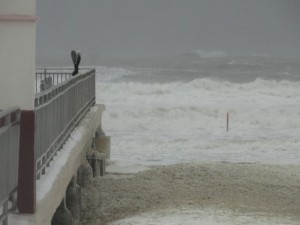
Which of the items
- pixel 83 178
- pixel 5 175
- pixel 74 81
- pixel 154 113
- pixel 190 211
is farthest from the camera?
pixel 154 113

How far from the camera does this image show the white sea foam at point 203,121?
21.7 meters

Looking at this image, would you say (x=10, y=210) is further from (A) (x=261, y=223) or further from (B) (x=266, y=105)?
(B) (x=266, y=105)

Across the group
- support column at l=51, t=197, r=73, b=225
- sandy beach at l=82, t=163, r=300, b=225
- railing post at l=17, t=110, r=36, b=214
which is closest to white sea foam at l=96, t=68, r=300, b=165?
sandy beach at l=82, t=163, r=300, b=225

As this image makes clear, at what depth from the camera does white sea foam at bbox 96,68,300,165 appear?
21.7 meters

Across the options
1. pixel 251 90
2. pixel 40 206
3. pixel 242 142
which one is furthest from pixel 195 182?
pixel 251 90

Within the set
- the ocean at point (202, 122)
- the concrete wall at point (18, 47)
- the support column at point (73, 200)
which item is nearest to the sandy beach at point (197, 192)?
the support column at point (73, 200)

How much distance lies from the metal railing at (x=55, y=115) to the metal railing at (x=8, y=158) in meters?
0.83

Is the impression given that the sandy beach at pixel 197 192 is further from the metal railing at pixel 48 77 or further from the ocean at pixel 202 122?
the ocean at pixel 202 122

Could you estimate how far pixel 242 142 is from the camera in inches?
957

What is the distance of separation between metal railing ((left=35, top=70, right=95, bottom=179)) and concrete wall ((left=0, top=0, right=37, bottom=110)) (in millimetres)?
1141

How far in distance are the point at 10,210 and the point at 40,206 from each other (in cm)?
39

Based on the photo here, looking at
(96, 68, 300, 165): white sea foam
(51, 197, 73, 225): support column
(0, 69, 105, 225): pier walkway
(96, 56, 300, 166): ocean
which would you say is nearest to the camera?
(0, 69, 105, 225): pier walkway

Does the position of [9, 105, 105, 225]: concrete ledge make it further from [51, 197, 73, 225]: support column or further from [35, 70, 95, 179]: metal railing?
[51, 197, 73, 225]: support column

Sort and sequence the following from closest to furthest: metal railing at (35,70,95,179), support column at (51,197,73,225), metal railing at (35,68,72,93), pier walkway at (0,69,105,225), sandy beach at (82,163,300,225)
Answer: pier walkway at (0,69,105,225), metal railing at (35,70,95,179), support column at (51,197,73,225), sandy beach at (82,163,300,225), metal railing at (35,68,72,93)
